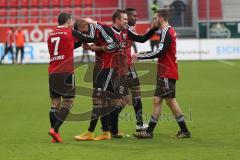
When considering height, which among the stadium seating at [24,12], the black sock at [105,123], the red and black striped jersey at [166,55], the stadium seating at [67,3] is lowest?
the black sock at [105,123]

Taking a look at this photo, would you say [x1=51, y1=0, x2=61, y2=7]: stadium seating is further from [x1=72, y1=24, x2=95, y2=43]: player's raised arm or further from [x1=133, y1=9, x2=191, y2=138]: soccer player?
[x1=72, y1=24, x2=95, y2=43]: player's raised arm

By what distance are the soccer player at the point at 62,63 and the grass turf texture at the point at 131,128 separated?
51cm

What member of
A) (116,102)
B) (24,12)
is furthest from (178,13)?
(116,102)

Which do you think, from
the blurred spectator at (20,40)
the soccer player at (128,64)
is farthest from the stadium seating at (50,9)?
the soccer player at (128,64)

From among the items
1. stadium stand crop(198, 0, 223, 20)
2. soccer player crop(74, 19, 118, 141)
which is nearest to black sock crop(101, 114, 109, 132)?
soccer player crop(74, 19, 118, 141)

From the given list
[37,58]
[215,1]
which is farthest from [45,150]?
[215,1]

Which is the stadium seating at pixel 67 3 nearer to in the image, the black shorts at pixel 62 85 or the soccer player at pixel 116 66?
the soccer player at pixel 116 66

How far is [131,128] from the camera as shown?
12.2m

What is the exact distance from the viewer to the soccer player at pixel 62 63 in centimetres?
1050

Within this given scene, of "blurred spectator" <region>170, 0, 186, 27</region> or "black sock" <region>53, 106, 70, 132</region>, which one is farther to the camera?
"blurred spectator" <region>170, 0, 186, 27</region>

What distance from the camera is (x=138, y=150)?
9609 mm

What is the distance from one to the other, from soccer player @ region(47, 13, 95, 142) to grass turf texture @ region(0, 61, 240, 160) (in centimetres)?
51

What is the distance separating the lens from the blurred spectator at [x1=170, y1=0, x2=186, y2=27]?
3584cm

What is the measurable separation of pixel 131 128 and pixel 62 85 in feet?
7.31
